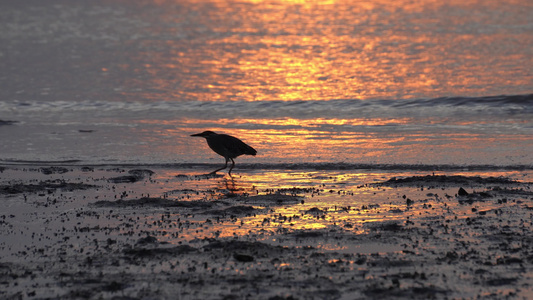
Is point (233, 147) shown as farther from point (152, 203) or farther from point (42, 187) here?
point (152, 203)

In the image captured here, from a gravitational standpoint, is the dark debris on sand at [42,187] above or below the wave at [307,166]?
below

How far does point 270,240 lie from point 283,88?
2004 cm

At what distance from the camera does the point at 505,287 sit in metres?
6.35

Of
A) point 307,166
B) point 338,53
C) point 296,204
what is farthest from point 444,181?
point 338,53

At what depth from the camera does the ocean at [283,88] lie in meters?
16.4

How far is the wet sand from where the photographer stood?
21.1 ft

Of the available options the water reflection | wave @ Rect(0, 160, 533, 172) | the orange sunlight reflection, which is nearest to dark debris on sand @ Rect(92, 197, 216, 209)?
the orange sunlight reflection

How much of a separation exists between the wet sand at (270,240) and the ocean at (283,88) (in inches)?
137

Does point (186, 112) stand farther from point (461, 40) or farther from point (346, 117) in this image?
point (461, 40)

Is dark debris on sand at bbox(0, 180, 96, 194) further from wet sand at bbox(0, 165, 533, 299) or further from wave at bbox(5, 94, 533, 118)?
wave at bbox(5, 94, 533, 118)

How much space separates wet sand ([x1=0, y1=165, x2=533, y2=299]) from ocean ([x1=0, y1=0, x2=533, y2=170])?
3478 millimetres

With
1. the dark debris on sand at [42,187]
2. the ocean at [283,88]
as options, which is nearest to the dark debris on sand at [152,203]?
the dark debris on sand at [42,187]

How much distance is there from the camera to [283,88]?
2777cm

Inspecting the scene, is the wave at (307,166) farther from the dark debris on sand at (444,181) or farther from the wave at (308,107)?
the wave at (308,107)
